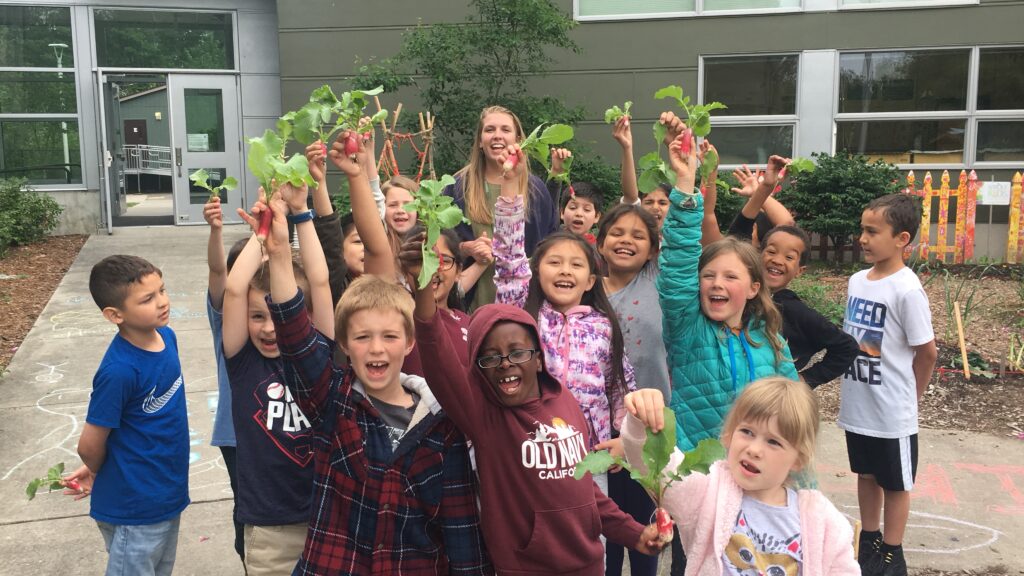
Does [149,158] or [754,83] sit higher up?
[754,83]

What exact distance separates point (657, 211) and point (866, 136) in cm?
871

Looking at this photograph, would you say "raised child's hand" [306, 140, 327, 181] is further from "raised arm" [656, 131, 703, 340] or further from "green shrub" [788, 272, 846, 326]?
"green shrub" [788, 272, 846, 326]

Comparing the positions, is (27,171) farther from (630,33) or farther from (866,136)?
(866,136)

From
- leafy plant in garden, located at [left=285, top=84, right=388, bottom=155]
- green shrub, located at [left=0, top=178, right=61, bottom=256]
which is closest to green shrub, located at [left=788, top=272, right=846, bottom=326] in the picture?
leafy plant in garden, located at [left=285, top=84, right=388, bottom=155]

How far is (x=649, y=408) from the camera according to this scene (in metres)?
1.97

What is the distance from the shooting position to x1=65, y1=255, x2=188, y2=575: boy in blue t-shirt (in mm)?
2682

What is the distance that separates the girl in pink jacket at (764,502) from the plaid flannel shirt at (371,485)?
1.67ft

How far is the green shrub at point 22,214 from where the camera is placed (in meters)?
10.3

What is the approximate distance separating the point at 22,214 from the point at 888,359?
35.8 ft

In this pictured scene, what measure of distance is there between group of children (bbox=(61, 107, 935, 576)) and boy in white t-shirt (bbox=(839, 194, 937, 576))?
0.01 metres

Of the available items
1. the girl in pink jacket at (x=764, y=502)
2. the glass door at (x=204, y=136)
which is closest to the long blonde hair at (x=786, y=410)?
the girl in pink jacket at (x=764, y=502)

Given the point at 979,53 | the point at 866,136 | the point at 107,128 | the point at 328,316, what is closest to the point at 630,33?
the point at 866,136

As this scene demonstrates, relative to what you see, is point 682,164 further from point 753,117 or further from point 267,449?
point 753,117

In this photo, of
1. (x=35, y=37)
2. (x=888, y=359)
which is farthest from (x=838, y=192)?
(x=35, y=37)
